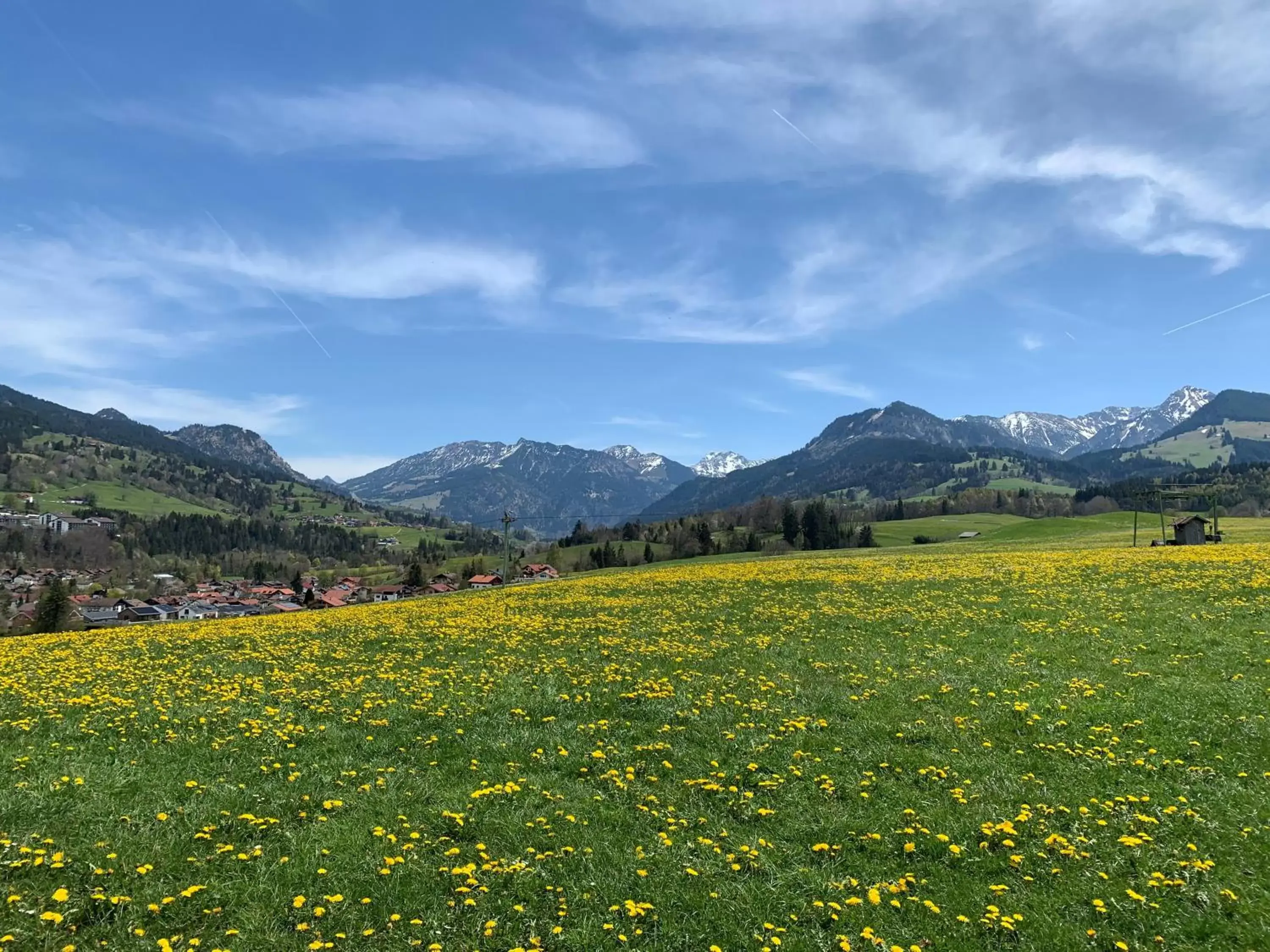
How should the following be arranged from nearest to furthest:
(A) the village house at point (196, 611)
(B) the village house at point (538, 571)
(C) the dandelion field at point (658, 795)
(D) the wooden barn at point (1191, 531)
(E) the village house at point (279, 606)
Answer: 1. (C) the dandelion field at point (658, 795)
2. (D) the wooden barn at point (1191, 531)
3. (B) the village house at point (538, 571)
4. (E) the village house at point (279, 606)
5. (A) the village house at point (196, 611)

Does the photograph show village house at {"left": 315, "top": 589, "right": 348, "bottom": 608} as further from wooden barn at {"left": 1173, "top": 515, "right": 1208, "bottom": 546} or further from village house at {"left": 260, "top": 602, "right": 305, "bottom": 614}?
wooden barn at {"left": 1173, "top": 515, "right": 1208, "bottom": 546}

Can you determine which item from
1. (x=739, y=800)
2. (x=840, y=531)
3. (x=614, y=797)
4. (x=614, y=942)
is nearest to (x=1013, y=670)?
(x=739, y=800)

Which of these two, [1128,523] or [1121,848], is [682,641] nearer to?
[1121,848]

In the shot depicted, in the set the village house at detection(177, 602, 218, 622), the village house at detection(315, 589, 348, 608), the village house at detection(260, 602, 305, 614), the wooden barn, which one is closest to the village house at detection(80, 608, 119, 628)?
the village house at detection(177, 602, 218, 622)

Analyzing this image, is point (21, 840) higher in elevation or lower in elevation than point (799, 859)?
higher

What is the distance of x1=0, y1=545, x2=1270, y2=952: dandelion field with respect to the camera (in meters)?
8.82

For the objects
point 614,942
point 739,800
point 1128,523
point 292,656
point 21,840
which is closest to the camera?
point 614,942

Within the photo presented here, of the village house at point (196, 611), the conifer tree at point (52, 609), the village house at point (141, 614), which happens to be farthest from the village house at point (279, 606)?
the conifer tree at point (52, 609)

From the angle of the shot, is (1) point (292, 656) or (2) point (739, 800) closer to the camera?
(2) point (739, 800)

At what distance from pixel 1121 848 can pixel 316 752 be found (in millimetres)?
14739

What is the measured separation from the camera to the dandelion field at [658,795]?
347 inches

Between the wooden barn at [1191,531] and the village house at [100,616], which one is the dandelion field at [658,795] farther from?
the village house at [100,616]

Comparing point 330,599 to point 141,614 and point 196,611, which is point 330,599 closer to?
point 196,611

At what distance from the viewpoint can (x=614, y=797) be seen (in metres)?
12.8
